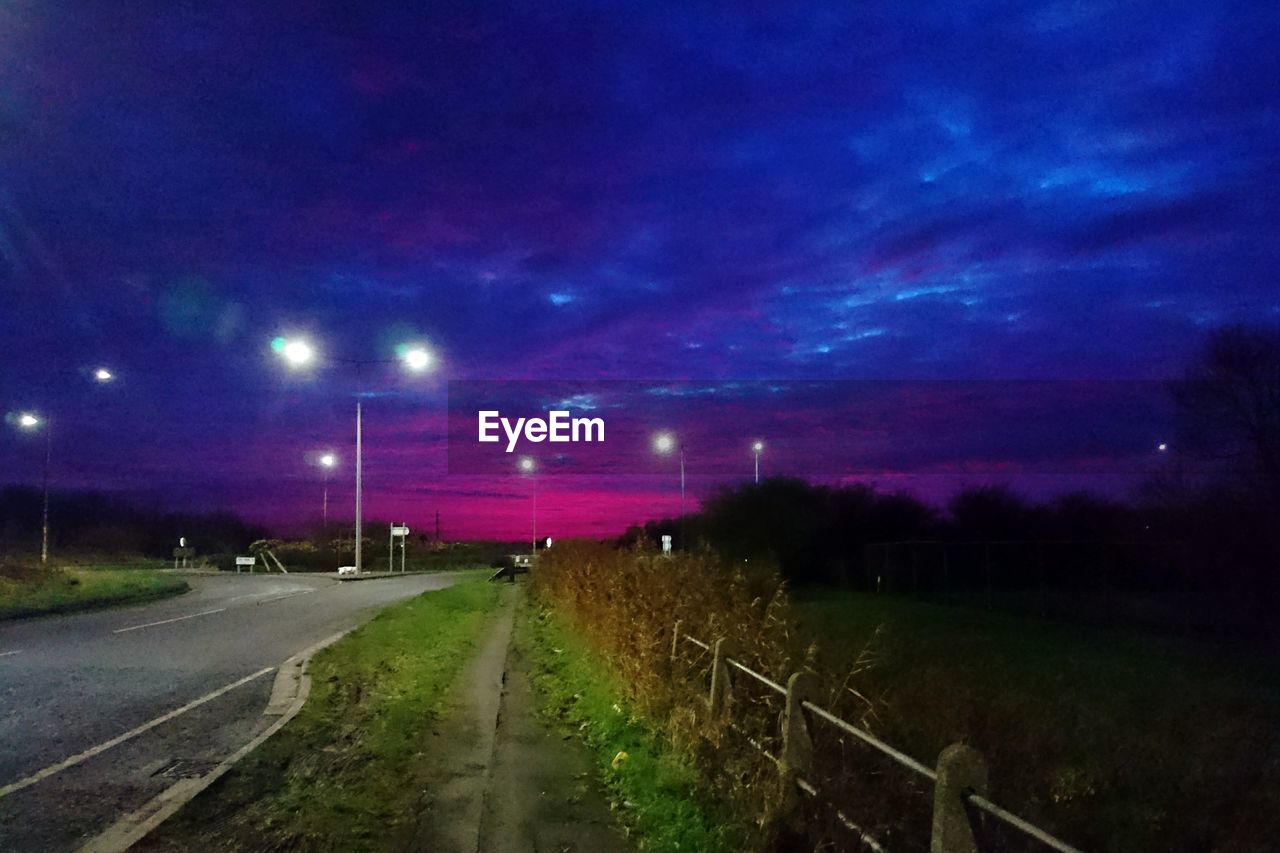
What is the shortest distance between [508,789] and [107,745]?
3.88 metres

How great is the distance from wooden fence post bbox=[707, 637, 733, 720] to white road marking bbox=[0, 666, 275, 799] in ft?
16.6

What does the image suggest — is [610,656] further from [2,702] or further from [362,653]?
[2,702]

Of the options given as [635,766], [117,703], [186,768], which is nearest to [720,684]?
[635,766]

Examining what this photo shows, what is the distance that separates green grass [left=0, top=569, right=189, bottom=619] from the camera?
24297 millimetres

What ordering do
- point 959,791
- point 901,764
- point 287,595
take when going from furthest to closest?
point 287,595
point 901,764
point 959,791

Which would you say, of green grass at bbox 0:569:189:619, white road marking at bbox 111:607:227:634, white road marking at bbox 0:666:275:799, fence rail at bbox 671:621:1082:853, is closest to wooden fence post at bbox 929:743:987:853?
fence rail at bbox 671:621:1082:853

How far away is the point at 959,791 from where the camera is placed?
400cm

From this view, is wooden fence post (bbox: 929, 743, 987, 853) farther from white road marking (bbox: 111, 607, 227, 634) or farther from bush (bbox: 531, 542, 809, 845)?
white road marking (bbox: 111, 607, 227, 634)

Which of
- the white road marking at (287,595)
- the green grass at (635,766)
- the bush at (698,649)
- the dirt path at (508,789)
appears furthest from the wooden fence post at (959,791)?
the white road marking at (287,595)

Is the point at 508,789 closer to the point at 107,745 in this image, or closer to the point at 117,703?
the point at 107,745

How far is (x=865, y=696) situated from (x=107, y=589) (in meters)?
29.8

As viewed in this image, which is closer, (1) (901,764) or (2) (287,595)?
(1) (901,764)

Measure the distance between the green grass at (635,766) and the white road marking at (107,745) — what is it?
3.84 meters

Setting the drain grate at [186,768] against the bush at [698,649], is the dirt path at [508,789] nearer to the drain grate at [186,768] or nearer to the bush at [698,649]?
the bush at [698,649]
